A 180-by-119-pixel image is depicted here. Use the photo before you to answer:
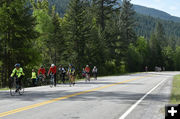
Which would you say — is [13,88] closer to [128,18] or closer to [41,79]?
[41,79]

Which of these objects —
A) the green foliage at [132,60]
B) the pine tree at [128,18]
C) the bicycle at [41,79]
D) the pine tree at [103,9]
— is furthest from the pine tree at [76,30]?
the green foliage at [132,60]

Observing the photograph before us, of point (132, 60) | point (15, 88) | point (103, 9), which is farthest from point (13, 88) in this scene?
point (132, 60)

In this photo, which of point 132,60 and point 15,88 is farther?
point 132,60

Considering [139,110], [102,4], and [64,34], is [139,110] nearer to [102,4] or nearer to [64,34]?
[64,34]

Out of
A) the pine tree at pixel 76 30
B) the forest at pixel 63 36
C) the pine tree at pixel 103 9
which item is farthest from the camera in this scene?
the pine tree at pixel 103 9

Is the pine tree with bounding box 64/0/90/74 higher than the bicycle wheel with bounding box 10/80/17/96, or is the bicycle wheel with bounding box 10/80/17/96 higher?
the pine tree with bounding box 64/0/90/74

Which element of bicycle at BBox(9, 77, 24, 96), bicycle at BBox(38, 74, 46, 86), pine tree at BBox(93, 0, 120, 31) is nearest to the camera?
bicycle at BBox(9, 77, 24, 96)

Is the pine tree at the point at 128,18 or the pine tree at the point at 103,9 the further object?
the pine tree at the point at 128,18

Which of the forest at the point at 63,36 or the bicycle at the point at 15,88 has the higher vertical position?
the forest at the point at 63,36

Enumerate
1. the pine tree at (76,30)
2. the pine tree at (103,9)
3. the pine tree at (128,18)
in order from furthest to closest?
the pine tree at (128,18)
the pine tree at (103,9)
the pine tree at (76,30)

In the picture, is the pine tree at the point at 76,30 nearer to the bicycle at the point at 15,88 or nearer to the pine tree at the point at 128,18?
the pine tree at the point at 128,18

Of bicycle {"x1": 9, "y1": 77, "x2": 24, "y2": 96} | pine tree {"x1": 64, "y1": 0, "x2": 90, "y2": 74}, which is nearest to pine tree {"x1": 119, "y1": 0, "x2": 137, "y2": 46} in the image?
pine tree {"x1": 64, "y1": 0, "x2": 90, "y2": 74}

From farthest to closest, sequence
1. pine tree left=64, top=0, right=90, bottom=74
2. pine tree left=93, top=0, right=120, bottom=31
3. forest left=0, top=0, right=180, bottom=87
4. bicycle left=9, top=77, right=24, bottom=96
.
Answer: pine tree left=93, top=0, right=120, bottom=31
pine tree left=64, top=0, right=90, bottom=74
forest left=0, top=0, right=180, bottom=87
bicycle left=9, top=77, right=24, bottom=96

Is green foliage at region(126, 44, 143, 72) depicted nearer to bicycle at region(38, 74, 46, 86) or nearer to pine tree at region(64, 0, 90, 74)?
pine tree at region(64, 0, 90, 74)
